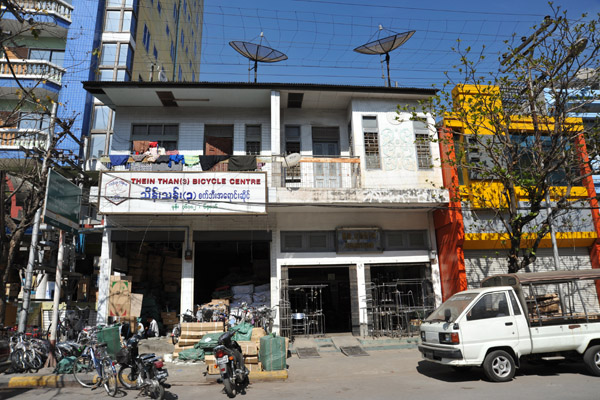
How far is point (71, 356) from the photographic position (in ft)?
33.0

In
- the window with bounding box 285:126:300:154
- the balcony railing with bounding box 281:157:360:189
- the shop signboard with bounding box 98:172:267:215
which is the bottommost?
the shop signboard with bounding box 98:172:267:215

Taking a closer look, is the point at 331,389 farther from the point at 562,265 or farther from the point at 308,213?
the point at 562,265

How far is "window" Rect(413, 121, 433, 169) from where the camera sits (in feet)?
51.1

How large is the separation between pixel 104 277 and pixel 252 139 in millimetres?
8040

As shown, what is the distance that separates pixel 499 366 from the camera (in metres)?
8.30

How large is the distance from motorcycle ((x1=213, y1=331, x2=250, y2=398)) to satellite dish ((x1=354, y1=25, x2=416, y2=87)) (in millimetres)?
13894

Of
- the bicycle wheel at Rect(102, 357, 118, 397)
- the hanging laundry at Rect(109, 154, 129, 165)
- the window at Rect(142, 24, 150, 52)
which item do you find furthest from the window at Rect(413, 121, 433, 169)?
the window at Rect(142, 24, 150, 52)

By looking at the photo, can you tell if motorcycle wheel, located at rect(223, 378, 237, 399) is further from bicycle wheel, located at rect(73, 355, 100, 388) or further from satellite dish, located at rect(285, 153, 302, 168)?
satellite dish, located at rect(285, 153, 302, 168)

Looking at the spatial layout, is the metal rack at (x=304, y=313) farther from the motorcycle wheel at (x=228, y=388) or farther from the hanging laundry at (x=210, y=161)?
the motorcycle wheel at (x=228, y=388)

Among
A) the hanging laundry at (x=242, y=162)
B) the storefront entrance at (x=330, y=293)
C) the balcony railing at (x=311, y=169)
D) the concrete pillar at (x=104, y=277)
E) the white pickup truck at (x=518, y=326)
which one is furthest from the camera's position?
the storefront entrance at (x=330, y=293)

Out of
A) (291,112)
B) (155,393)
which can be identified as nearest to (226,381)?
(155,393)

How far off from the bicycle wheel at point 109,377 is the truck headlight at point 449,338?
710 centimetres

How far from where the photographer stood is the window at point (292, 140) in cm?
1681

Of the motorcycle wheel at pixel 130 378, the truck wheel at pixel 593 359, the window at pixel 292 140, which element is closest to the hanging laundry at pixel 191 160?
the window at pixel 292 140
